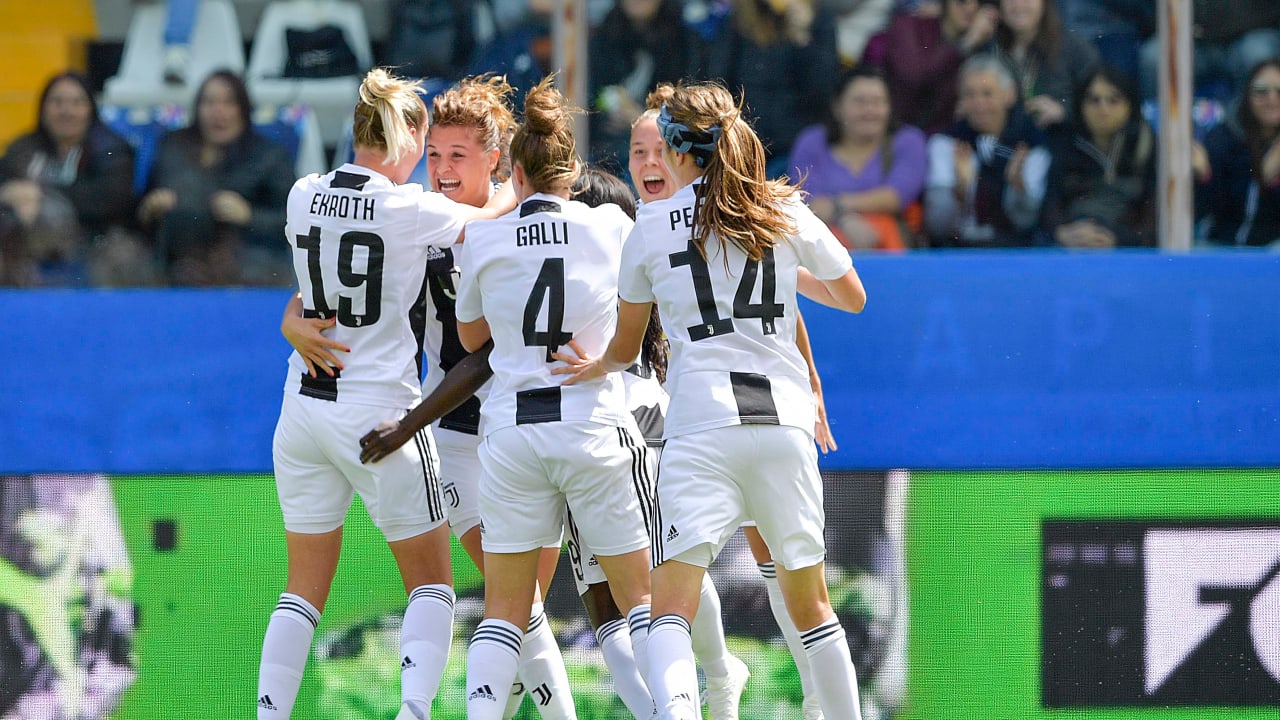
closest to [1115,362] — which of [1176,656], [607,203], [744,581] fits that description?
[1176,656]

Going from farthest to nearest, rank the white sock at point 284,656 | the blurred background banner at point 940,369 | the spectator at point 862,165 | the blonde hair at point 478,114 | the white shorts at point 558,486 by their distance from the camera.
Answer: the spectator at point 862,165
the blurred background banner at point 940,369
the blonde hair at point 478,114
the white sock at point 284,656
the white shorts at point 558,486

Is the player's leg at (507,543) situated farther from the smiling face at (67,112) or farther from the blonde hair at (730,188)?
the smiling face at (67,112)

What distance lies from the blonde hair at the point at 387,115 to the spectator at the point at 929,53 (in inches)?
127

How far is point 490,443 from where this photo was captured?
3527 mm

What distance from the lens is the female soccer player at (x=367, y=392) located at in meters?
3.66

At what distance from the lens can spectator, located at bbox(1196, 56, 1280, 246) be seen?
609 centimetres

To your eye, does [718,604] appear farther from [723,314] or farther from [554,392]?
[723,314]

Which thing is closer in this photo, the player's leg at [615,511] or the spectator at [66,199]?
the player's leg at [615,511]

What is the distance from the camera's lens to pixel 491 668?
3.52m

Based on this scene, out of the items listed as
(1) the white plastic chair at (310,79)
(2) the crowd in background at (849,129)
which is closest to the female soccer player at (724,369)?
(2) the crowd in background at (849,129)

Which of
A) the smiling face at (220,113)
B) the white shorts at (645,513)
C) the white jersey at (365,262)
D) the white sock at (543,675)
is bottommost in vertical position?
the white sock at (543,675)

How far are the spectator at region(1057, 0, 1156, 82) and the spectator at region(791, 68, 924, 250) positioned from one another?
96 cm

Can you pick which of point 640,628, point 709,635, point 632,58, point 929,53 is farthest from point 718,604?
point 929,53

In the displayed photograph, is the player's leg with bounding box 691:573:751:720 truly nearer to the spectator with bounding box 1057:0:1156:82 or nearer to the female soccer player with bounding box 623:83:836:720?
the female soccer player with bounding box 623:83:836:720
